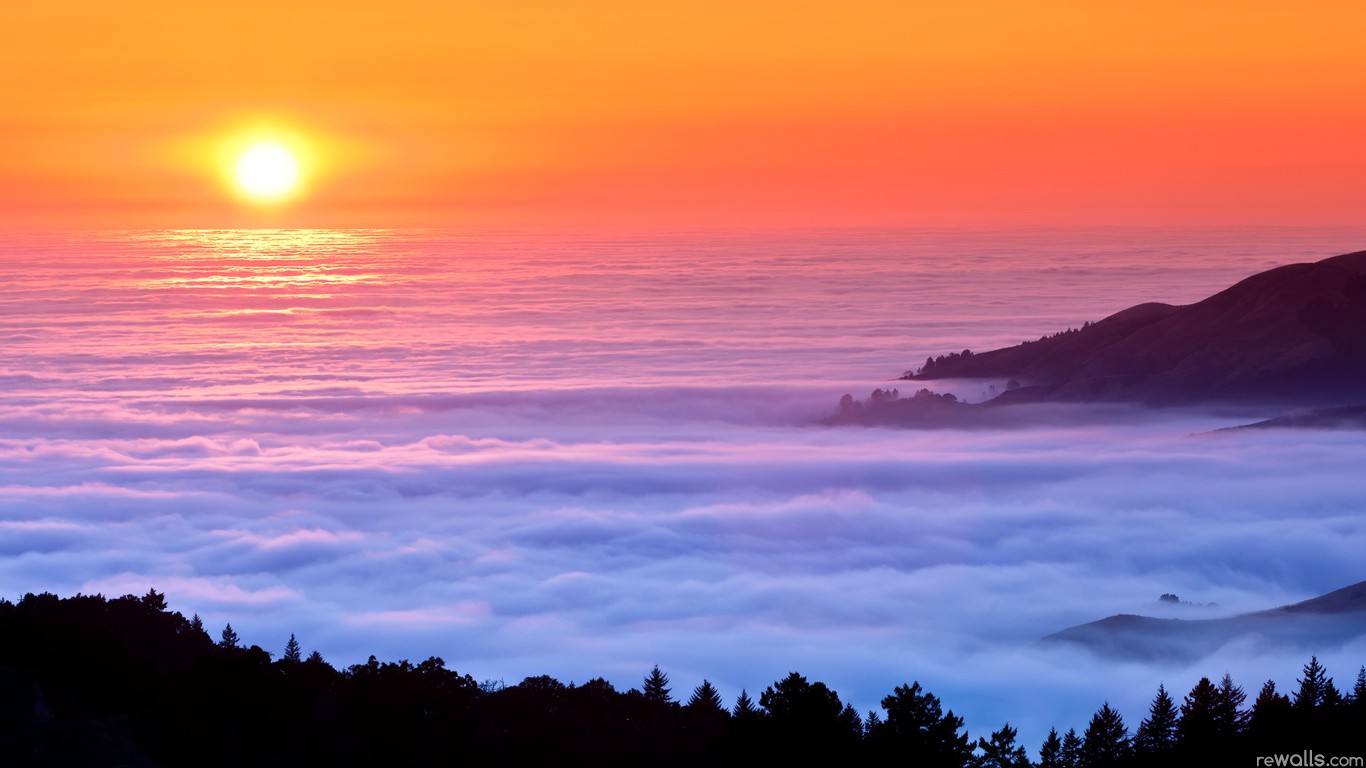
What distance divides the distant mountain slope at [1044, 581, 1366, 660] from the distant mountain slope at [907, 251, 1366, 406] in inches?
1664

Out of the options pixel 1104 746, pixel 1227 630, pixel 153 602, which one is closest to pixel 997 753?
pixel 1104 746

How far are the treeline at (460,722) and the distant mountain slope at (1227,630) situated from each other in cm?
4034

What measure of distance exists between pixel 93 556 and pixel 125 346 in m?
104

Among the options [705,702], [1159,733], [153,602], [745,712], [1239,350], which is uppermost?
[1239,350]

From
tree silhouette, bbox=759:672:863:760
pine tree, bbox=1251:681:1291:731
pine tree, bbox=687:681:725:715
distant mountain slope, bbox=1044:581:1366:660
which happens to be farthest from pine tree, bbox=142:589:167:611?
distant mountain slope, bbox=1044:581:1366:660

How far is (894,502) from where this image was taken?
113750mm

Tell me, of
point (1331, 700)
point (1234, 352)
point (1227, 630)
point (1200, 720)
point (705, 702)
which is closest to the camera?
point (1200, 720)

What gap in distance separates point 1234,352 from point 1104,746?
307ft

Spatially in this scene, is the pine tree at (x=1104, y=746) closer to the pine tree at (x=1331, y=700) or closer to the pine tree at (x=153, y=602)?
the pine tree at (x=1331, y=700)

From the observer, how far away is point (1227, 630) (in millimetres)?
72562

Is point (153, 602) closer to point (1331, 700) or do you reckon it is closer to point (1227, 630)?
point (1331, 700)

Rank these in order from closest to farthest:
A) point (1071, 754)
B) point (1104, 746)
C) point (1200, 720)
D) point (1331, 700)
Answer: point (1200, 720), point (1071, 754), point (1104, 746), point (1331, 700)

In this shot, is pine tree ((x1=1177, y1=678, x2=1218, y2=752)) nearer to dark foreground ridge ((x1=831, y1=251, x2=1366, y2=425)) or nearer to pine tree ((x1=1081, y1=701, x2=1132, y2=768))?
pine tree ((x1=1081, y1=701, x2=1132, y2=768))

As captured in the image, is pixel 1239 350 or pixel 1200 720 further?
pixel 1239 350
